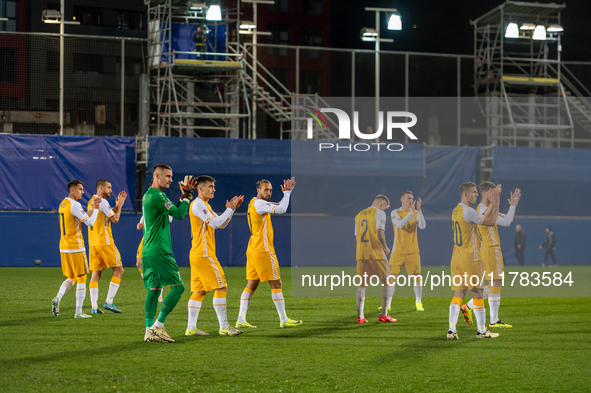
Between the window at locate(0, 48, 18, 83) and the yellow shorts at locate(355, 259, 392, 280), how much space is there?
638 inches

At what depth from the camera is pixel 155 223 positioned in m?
8.12

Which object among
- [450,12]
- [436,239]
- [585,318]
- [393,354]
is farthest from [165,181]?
[450,12]

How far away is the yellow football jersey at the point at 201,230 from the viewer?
28.0 ft

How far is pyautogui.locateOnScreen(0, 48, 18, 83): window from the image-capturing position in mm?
21641

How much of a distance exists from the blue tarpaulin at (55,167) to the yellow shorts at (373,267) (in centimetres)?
1287

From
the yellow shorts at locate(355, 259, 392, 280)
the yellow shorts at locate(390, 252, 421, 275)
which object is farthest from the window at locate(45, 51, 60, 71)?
the yellow shorts at locate(355, 259, 392, 280)

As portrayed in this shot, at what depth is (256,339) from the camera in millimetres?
8578

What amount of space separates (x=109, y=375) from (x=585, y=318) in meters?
8.05

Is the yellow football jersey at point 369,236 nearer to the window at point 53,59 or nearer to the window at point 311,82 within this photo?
the window at point 311,82

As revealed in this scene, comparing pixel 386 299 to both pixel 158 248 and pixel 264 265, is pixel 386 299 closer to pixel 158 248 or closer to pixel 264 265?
pixel 264 265

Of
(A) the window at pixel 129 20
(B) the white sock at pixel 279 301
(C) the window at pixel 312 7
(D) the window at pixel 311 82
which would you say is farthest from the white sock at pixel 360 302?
(C) the window at pixel 312 7

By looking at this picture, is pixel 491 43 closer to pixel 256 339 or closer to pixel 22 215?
pixel 22 215

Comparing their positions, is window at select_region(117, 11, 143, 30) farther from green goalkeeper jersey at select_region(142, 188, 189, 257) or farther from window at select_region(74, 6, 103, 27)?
green goalkeeper jersey at select_region(142, 188, 189, 257)

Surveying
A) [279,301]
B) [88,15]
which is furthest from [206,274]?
[88,15]
